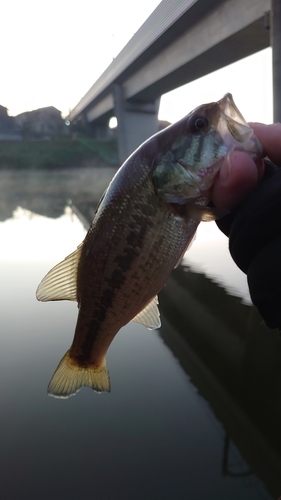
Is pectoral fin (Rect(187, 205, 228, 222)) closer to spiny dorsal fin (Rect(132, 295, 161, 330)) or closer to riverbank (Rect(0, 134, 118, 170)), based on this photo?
spiny dorsal fin (Rect(132, 295, 161, 330))

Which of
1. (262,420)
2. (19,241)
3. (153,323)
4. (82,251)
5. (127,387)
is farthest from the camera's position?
(19,241)

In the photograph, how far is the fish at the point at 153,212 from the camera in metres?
1.79

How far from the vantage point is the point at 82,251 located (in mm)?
1957

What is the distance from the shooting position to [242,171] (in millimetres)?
1642

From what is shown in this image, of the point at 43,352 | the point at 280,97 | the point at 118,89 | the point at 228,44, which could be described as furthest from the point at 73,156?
the point at 43,352

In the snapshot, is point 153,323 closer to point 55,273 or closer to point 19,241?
point 55,273

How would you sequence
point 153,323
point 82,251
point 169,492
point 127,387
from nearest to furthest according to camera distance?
point 82,251, point 153,323, point 169,492, point 127,387

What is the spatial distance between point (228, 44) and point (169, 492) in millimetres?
16969

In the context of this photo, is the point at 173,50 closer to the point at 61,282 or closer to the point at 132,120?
the point at 132,120

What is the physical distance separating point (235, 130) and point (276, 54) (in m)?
12.0

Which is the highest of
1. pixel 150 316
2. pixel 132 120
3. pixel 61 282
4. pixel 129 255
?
pixel 132 120

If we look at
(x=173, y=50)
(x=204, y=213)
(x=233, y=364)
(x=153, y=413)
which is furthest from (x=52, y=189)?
(x=204, y=213)

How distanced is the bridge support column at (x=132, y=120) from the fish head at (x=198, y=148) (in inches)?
1019

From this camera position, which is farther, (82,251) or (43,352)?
(43,352)
